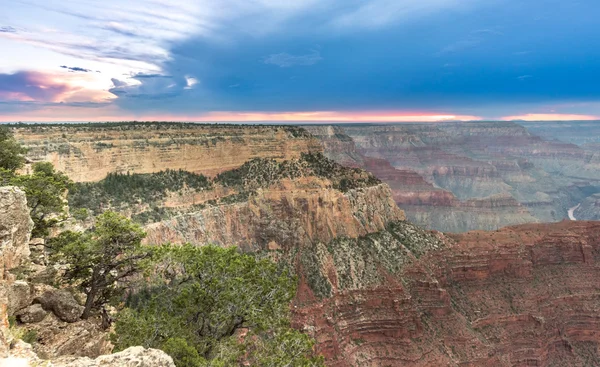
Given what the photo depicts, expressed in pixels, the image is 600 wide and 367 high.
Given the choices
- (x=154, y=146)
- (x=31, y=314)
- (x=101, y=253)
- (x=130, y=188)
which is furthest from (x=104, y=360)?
(x=154, y=146)

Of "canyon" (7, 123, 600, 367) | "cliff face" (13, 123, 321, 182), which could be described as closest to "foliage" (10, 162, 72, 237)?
"canyon" (7, 123, 600, 367)

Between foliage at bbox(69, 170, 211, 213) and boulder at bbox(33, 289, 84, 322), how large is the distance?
26893 millimetres

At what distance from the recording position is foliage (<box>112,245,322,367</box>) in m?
15.4

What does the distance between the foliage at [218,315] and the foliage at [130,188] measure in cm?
2825

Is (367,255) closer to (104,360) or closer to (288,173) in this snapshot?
(288,173)

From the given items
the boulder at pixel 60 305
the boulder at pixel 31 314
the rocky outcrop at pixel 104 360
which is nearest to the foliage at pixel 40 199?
the boulder at pixel 60 305

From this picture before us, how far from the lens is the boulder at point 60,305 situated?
15.4 meters

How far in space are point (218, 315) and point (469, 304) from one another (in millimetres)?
51370

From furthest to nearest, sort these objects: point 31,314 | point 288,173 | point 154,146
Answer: point 288,173 → point 154,146 → point 31,314

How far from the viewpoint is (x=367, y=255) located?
54156 millimetres

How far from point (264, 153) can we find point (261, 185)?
850cm

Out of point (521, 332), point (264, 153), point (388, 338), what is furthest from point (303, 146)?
point (521, 332)

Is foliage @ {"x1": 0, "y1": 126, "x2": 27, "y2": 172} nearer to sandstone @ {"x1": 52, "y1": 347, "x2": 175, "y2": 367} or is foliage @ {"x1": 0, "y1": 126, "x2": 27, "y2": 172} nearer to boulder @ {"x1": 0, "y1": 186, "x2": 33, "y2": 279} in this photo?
boulder @ {"x1": 0, "y1": 186, "x2": 33, "y2": 279}

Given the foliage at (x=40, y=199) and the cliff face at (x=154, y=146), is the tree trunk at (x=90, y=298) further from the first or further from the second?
the cliff face at (x=154, y=146)
